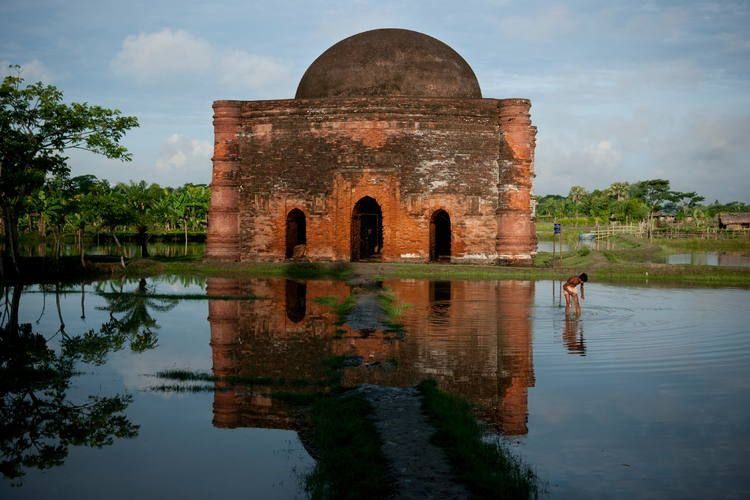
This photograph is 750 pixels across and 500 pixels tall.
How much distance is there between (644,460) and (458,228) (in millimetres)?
18129

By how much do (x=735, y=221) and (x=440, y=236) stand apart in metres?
35.9

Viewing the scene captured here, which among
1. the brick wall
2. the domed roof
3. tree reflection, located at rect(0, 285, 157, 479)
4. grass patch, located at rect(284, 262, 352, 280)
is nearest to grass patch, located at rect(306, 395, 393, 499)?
tree reflection, located at rect(0, 285, 157, 479)

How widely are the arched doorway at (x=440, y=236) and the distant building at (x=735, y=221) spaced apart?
114 ft

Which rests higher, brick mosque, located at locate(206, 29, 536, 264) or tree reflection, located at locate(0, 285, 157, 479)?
brick mosque, located at locate(206, 29, 536, 264)

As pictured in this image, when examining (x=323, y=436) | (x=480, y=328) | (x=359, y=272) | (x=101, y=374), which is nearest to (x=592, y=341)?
(x=480, y=328)

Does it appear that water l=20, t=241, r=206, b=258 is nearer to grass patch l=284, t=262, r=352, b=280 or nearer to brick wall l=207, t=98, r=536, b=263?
brick wall l=207, t=98, r=536, b=263

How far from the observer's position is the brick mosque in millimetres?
24172

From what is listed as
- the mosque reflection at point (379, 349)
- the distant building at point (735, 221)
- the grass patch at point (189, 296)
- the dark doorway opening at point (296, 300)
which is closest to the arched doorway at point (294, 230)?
the dark doorway opening at point (296, 300)

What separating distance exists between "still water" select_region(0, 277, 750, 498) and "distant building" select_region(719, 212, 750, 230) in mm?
41411

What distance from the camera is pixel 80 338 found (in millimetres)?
12141

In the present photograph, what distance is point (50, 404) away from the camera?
8078 mm

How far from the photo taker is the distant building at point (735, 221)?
2140 inches

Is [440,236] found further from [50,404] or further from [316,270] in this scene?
[50,404]

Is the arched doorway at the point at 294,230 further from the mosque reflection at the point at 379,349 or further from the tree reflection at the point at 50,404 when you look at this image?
the tree reflection at the point at 50,404
